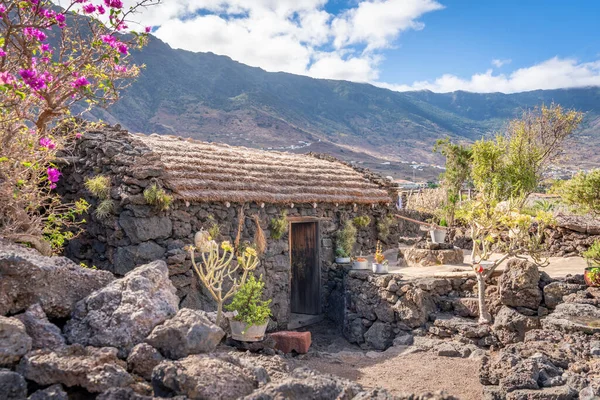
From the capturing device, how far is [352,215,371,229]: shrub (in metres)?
14.2

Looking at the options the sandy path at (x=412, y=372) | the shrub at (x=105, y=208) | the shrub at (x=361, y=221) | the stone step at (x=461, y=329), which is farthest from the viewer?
the shrub at (x=361, y=221)

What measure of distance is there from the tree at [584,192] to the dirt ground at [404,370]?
8.51 m

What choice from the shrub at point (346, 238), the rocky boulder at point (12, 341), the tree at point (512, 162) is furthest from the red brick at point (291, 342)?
the tree at point (512, 162)

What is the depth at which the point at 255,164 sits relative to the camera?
12.6 metres

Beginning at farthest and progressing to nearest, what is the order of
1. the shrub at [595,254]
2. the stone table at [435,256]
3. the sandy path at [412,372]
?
the stone table at [435,256] → the shrub at [595,254] → the sandy path at [412,372]

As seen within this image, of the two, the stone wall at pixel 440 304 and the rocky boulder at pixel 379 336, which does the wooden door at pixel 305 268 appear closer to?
the stone wall at pixel 440 304

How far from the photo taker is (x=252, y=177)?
1174cm

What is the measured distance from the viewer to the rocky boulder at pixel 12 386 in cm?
376

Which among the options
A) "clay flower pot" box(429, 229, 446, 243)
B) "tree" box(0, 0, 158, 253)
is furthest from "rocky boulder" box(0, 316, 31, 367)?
"clay flower pot" box(429, 229, 446, 243)

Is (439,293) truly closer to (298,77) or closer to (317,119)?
(317,119)

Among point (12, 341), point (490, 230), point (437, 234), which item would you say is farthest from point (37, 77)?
point (437, 234)

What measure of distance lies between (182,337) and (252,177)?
23.5ft

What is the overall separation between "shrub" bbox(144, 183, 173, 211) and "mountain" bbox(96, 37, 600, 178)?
34.5m

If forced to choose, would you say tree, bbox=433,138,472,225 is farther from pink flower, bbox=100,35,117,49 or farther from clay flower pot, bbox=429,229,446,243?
pink flower, bbox=100,35,117,49
